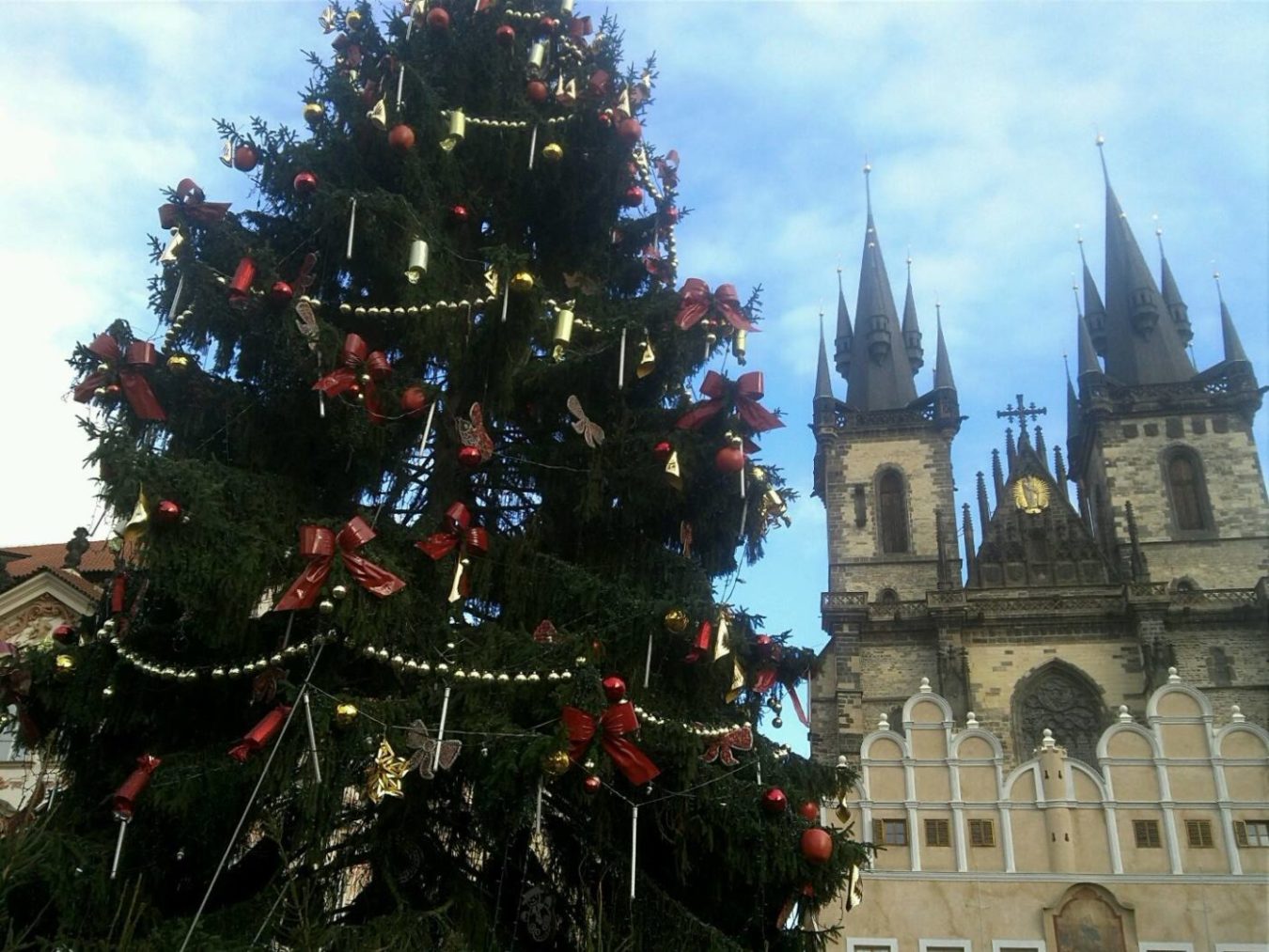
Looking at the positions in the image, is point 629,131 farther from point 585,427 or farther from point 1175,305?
point 1175,305

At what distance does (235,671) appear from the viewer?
5.35 meters

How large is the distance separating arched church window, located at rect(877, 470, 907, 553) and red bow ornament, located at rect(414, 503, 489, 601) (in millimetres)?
30522

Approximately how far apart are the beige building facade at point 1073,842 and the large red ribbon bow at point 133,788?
29.9 ft

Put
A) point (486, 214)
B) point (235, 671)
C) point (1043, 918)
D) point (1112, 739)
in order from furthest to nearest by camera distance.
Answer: point (1112, 739) → point (1043, 918) → point (486, 214) → point (235, 671)

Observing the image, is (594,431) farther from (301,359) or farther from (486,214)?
(486,214)

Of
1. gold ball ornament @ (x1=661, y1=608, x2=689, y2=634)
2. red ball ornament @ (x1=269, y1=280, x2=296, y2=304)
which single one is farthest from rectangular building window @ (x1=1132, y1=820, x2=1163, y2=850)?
red ball ornament @ (x1=269, y1=280, x2=296, y2=304)

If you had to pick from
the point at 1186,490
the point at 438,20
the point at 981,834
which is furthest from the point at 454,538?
the point at 1186,490

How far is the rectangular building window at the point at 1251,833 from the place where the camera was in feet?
43.3

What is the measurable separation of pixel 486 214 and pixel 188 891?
481cm

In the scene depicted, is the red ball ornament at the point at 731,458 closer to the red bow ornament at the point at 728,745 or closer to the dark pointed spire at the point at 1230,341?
the red bow ornament at the point at 728,745

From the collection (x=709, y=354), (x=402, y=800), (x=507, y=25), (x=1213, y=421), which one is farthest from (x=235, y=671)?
(x=1213, y=421)

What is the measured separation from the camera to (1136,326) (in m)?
38.1

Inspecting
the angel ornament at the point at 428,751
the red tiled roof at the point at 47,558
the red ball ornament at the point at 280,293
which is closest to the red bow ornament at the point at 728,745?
the angel ornament at the point at 428,751

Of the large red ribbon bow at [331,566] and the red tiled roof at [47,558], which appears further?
the red tiled roof at [47,558]
